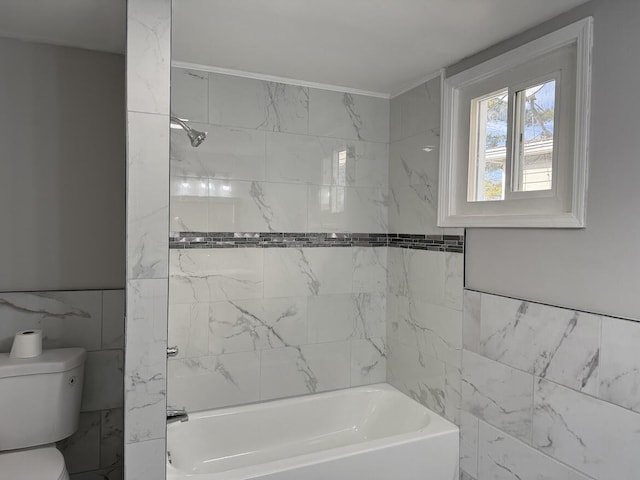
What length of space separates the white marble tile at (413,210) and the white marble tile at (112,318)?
1722 millimetres

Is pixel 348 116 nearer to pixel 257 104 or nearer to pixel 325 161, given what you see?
pixel 325 161

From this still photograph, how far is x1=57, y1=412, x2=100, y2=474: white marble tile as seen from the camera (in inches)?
95.0

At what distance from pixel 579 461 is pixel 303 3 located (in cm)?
Result: 211

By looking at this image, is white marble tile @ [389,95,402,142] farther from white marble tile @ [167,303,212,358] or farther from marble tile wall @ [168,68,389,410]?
white marble tile @ [167,303,212,358]

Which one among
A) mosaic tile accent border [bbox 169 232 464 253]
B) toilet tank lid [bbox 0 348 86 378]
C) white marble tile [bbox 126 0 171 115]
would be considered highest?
white marble tile [bbox 126 0 171 115]

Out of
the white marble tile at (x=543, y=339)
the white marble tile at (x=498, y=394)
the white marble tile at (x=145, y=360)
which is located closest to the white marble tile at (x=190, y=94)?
the white marble tile at (x=145, y=360)

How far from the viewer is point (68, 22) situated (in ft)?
6.98

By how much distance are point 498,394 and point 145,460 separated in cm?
158

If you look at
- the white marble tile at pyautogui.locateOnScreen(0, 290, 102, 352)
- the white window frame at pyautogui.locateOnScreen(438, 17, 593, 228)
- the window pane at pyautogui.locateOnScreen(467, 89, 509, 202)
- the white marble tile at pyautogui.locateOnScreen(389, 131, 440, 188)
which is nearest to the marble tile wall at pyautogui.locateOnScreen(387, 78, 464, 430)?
the white marble tile at pyautogui.locateOnScreen(389, 131, 440, 188)

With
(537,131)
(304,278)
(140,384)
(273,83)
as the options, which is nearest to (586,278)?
(537,131)

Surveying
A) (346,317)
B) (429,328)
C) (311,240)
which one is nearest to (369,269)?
(346,317)

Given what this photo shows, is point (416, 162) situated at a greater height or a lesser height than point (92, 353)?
greater

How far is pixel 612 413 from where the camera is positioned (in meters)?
1.66

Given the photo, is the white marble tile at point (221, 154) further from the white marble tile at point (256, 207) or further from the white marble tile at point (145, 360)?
the white marble tile at point (145, 360)
